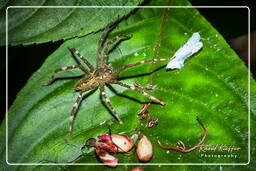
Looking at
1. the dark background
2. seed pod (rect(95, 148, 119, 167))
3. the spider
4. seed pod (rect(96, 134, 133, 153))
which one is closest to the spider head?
the spider

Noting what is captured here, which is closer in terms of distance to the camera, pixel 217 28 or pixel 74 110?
pixel 74 110

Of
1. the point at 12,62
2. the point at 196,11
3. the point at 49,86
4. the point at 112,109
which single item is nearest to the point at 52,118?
the point at 49,86

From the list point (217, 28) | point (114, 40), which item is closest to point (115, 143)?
point (114, 40)

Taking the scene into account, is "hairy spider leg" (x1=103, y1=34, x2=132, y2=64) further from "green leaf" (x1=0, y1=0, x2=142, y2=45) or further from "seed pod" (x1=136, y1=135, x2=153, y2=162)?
"seed pod" (x1=136, y1=135, x2=153, y2=162)

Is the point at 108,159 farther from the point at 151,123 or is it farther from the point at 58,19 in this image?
the point at 58,19

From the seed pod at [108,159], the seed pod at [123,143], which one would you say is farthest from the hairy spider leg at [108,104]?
the seed pod at [108,159]

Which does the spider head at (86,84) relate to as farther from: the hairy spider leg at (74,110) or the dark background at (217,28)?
the dark background at (217,28)
